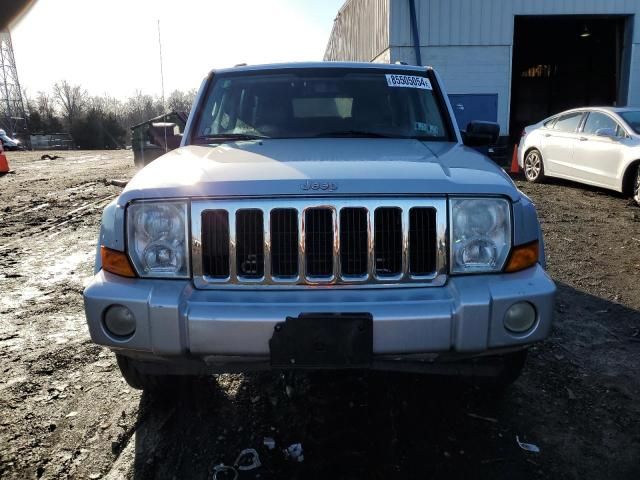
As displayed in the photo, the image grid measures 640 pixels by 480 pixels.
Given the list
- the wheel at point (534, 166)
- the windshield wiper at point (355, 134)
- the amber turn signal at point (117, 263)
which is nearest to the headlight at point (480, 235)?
the windshield wiper at point (355, 134)

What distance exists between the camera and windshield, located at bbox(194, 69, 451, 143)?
354 centimetres

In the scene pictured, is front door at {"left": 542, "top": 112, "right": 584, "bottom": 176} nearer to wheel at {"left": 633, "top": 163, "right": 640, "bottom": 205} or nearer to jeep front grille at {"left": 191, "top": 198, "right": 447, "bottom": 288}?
wheel at {"left": 633, "top": 163, "right": 640, "bottom": 205}

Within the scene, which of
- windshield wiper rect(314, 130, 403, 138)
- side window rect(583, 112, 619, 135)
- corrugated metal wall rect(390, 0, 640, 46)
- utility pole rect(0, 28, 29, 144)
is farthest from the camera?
utility pole rect(0, 28, 29, 144)

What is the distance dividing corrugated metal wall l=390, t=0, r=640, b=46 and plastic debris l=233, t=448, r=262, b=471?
15916 mm

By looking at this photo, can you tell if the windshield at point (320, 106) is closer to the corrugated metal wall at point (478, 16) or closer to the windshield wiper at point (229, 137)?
the windshield wiper at point (229, 137)

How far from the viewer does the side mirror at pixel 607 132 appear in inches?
346

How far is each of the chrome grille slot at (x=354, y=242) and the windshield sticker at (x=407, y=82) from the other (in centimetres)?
176

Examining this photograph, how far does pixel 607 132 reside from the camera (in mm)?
8883

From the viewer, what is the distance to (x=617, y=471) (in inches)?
94.9

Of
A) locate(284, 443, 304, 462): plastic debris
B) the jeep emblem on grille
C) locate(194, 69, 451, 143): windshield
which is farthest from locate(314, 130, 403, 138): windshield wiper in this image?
locate(284, 443, 304, 462): plastic debris

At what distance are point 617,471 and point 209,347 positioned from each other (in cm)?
186

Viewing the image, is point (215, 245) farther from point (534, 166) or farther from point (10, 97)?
point (10, 97)

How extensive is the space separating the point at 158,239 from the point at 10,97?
68.3 m

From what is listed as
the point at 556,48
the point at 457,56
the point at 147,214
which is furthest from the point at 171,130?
the point at 556,48
